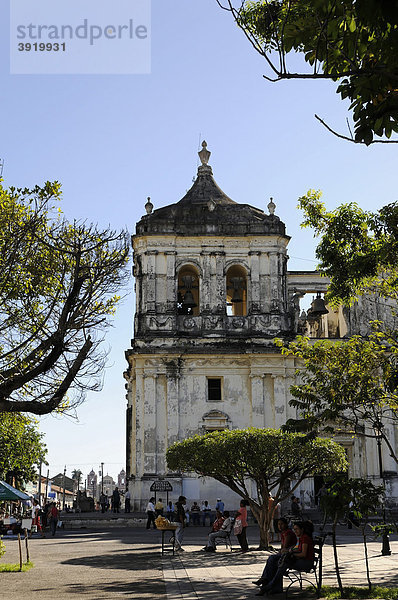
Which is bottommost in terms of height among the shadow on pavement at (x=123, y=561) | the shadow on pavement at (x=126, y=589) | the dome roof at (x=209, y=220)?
the shadow on pavement at (x=123, y=561)

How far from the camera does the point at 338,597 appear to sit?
10.2 metres

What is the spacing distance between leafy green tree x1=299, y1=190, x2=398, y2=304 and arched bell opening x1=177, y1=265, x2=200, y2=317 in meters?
17.2

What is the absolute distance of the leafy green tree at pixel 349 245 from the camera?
589 inches

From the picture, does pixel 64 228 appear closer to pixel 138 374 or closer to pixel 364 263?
pixel 364 263

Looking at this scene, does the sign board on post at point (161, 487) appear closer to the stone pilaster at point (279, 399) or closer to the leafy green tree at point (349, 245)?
the stone pilaster at point (279, 399)

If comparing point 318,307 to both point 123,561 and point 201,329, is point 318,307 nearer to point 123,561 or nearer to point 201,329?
point 201,329

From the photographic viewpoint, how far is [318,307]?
111ft

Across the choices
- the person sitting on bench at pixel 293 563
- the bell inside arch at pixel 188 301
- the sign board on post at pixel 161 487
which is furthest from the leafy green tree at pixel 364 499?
the bell inside arch at pixel 188 301

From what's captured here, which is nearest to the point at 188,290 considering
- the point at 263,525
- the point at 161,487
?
the point at 161,487

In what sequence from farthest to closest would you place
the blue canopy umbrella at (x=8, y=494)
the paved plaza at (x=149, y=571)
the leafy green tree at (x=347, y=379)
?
the leafy green tree at (x=347, y=379) < the blue canopy umbrella at (x=8, y=494) < the paved plaza at (x=149, y=571)

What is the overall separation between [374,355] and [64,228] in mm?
6769

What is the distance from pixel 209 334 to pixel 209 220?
5.22 metres

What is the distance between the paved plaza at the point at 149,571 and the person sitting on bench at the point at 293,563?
1.04 ft

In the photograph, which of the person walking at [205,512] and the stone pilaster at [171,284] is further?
the stone pilaster at [171,284]
